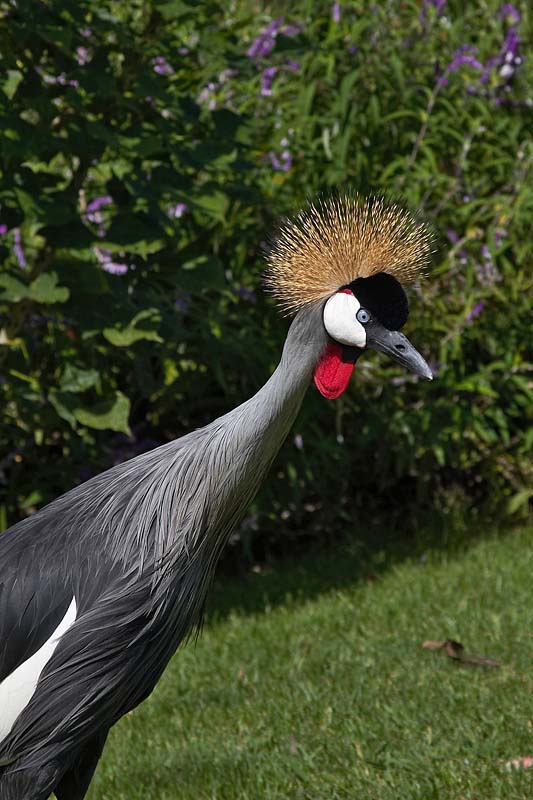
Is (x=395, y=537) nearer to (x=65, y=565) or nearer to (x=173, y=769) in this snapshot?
(x=173, y=769)

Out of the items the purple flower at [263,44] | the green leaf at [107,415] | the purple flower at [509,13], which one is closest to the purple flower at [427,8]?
the purple flower at [509,13]

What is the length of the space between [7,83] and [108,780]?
7.87ft

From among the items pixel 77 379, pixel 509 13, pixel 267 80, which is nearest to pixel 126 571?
pixel 77 379

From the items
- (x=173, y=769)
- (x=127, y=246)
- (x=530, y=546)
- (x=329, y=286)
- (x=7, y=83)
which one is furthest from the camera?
(x=530, y=546)

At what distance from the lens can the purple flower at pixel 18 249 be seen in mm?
4633

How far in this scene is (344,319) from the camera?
2662 millimetres

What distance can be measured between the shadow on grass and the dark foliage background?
0.17 meters

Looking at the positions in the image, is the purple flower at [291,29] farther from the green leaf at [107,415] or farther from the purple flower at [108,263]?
the green leaf at [107,415]

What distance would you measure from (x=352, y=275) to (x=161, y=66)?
8.71ft

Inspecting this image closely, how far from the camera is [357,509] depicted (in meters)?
6.70

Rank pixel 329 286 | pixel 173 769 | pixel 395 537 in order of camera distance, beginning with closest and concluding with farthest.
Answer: pixel 329 286, pixel 173 769, pixel 395 537

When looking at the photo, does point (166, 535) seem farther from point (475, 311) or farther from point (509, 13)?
point (509, 13)

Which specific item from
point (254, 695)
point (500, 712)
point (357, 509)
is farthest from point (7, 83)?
point (357, 509)

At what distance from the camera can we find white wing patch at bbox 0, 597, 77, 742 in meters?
2.73
